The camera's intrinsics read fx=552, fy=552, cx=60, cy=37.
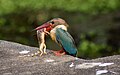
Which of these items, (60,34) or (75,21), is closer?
(60,34)

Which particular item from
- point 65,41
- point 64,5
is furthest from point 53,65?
point 64,5

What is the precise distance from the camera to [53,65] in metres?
3.82

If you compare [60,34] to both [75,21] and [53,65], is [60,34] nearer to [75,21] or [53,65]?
[53,65]

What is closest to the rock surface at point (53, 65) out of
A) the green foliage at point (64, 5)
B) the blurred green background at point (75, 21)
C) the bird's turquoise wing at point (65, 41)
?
the bird's turquoise wing at point (65, 41)

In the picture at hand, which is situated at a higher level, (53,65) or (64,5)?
(64,5)

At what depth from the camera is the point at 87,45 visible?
24.2ft

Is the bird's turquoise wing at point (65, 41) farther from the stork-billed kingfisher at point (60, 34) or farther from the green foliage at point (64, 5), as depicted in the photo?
the green foliage at point (64, 5)

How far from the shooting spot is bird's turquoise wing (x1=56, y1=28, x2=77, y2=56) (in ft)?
13.2

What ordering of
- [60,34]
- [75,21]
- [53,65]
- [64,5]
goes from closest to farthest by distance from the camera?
[53,65]
[60,34]
[75,21]
[64,5]

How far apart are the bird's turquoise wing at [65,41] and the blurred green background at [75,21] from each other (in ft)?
9.74

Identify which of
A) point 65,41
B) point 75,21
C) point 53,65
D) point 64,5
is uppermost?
point 64,5

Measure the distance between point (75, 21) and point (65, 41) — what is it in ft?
12.2

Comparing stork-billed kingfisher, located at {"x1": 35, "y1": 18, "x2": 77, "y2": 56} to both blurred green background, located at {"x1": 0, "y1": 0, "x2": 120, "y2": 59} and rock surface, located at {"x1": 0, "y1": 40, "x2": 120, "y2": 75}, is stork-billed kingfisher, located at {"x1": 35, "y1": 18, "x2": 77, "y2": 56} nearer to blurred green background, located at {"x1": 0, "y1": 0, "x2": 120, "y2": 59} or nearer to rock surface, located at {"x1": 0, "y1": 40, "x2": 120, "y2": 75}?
rock surface, located at {"x1": 0, "y1": 40, "x2": 120, "y2": 75}

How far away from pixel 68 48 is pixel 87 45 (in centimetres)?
331
